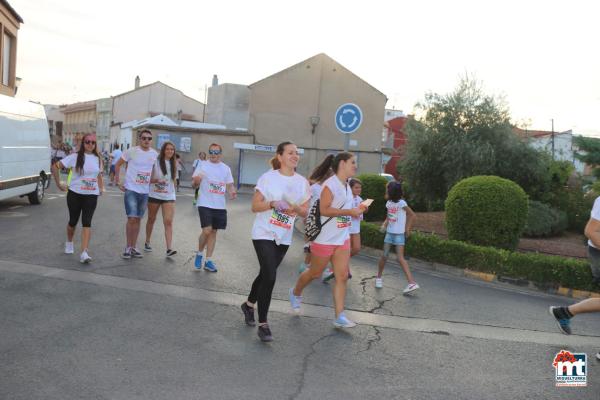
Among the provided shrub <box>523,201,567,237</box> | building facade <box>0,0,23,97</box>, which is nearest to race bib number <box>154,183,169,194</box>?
shrub <box>523,201,567,237</box>

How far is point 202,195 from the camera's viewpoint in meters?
8.41

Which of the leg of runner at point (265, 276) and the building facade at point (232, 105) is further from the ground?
the building facade at point (232, 105)

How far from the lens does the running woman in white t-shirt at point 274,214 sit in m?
5.44

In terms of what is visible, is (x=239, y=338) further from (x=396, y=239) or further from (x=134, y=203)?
(x=134, y=203)

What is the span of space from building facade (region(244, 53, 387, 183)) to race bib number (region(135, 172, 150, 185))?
28925 millimetres

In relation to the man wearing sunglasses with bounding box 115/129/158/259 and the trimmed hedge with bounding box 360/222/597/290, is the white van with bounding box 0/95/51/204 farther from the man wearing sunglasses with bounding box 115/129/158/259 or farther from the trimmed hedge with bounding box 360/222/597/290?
the trimmed hedge with bounding box 360/222/597/290

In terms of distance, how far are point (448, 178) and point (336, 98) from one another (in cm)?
2076

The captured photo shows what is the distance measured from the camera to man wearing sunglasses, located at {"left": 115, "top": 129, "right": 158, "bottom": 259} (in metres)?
8.83

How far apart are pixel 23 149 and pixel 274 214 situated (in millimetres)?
11241

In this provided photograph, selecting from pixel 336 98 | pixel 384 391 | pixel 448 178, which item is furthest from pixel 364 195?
pixel 336 98

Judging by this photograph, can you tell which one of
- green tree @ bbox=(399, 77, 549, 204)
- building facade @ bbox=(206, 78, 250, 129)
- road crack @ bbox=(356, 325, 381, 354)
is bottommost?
road crack @ bbox=(356, 325, 381, 354)

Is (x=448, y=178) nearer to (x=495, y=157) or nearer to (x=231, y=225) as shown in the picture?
(x=495, y=157)

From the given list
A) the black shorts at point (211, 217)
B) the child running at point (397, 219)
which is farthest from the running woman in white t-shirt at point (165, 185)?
the child running at point (397, 219)

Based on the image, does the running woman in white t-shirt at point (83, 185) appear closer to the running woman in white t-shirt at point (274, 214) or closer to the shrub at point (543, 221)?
the running woman in white t-shirt at point (274, 214)
